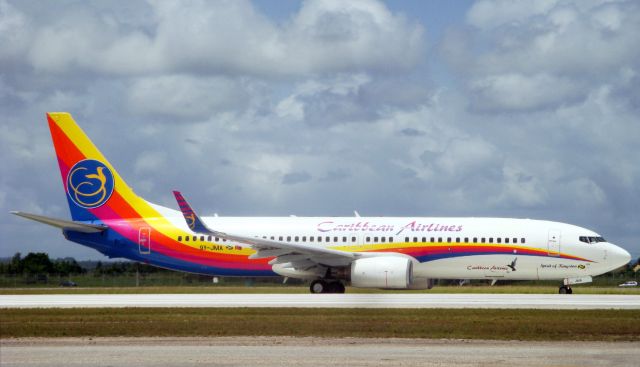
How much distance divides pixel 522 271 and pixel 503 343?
79.2 feet

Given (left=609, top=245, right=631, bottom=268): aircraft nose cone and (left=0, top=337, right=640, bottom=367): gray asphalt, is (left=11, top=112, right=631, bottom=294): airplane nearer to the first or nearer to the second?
(left=609, top=245, right=631, bottom=268): aircraft nose cone

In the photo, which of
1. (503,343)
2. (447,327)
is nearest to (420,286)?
(447,327)

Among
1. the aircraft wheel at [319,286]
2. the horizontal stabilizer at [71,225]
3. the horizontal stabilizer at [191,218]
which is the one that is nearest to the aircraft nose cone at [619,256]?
the aircraft wheel at [319,286]

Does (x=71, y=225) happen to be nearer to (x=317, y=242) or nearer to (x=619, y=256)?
(x=317, y=242)

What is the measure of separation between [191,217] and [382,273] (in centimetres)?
849

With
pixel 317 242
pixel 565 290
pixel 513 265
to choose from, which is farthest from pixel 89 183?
pixel 565 290

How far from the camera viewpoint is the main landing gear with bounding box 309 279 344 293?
44.2m

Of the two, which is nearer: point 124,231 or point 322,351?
point 322,351

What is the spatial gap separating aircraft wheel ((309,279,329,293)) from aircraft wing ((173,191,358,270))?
774mm

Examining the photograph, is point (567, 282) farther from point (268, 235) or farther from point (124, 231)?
point (124, 231)

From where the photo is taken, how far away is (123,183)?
4881 centimetres

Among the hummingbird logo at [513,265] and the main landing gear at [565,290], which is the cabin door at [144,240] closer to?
the hummingbird logo at [513,265]

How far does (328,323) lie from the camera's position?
2467cm

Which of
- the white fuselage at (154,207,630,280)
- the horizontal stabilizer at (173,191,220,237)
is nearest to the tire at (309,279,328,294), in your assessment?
the white fuselage at (154,207,630,280)
